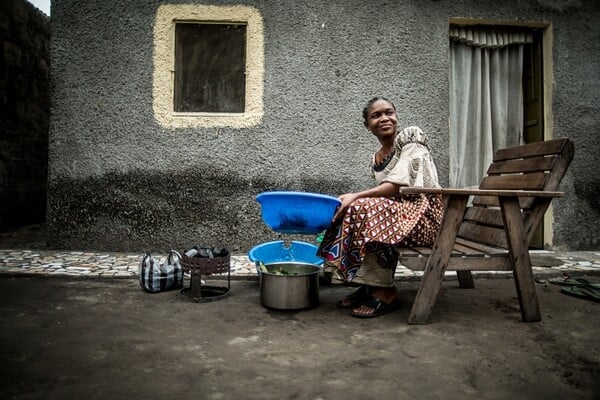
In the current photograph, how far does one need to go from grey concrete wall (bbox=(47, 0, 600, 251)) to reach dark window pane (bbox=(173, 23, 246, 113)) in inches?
12.1

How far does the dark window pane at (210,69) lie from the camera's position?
4.59 metres

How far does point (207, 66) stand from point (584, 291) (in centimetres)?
431

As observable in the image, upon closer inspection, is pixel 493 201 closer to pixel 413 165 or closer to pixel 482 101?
pixel 413 165

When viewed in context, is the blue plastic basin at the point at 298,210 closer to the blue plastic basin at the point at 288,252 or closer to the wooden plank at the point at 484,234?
the blue plastic basin at the point at 288,252

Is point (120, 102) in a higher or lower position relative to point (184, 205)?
higher

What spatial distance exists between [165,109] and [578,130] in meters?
4.98

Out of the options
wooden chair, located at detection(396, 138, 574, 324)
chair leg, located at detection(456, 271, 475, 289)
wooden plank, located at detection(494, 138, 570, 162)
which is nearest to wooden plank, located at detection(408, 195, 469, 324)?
wooden chair, located at detection(396, 138, 574, 324)

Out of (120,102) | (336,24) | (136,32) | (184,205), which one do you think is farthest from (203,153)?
(336,24)

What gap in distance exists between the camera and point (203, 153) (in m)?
4.50

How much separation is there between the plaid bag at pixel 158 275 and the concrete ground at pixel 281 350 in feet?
0.34

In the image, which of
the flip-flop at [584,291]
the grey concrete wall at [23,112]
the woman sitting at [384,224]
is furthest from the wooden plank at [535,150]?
the grey concrete wall at [23,112]

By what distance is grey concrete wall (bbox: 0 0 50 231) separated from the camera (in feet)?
18.5

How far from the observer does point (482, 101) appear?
4902 millimetres

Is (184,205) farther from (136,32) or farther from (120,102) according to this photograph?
(136,32)
